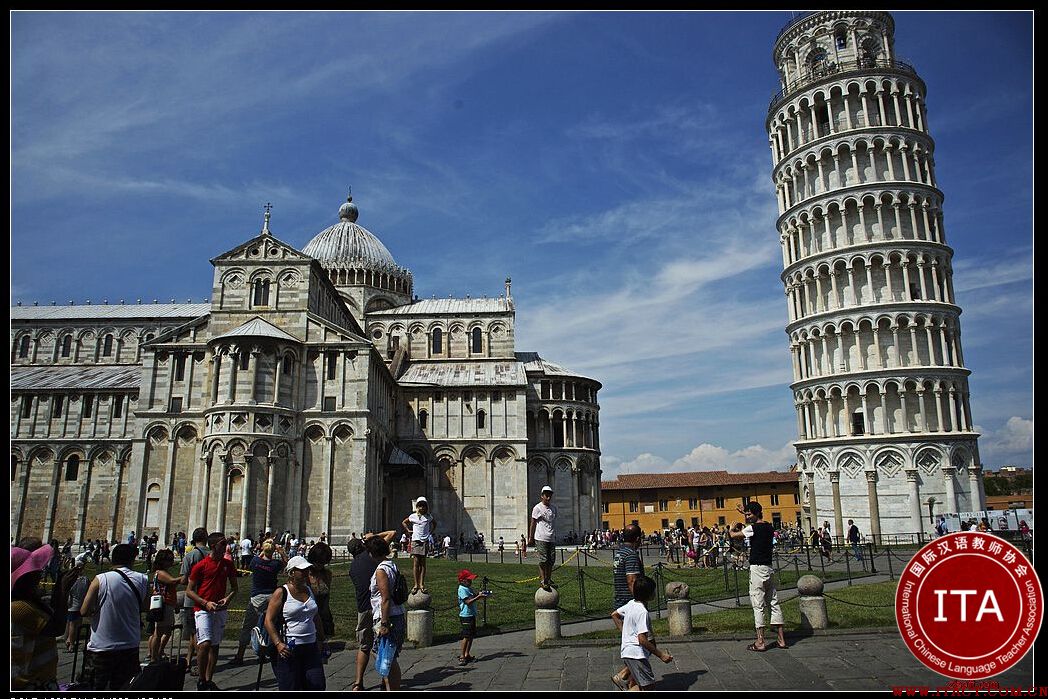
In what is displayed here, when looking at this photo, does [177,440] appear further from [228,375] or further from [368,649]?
[368,649]

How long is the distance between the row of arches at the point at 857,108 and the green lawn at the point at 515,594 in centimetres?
2970

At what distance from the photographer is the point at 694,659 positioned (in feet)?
33.2

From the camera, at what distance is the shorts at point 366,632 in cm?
912

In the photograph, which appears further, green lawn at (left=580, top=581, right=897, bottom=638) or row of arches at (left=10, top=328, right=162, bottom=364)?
row of arches at (left=10, top=328, right=162, bottom=364)

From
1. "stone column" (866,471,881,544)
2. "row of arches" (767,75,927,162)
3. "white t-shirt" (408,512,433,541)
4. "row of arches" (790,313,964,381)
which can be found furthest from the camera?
"row of arches" (767,75,927,162)

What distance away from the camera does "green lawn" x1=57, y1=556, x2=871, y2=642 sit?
1395 centimetres

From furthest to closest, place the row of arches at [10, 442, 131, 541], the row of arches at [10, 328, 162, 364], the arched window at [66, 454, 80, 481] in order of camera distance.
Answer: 1. the row of arches at [10, 328, 162, 364]
2. the arched window at [66, 454, 80, 481]
3. the row of arches at [10, 442, 131, 541]

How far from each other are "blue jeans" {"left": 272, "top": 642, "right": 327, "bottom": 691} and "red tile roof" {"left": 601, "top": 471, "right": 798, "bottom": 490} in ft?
204

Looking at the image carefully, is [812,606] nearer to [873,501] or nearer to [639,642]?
[639,642]

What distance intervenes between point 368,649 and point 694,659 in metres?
4.87

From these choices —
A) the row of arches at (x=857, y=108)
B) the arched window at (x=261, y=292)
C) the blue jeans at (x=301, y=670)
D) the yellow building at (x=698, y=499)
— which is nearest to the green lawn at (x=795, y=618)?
the blue jeans at (x=301, y=670)

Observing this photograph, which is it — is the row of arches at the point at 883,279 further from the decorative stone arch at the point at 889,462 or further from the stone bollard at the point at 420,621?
the stone bollard at the point at 420,621

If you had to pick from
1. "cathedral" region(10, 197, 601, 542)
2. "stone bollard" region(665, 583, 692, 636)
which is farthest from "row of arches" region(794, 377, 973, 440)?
"stone bollard" region(665, 583, 692, 636)

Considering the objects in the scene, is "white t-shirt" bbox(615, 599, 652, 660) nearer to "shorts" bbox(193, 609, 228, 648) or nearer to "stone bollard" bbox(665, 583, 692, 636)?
"stone bollard" bbox(665, 583, 692, 636)
